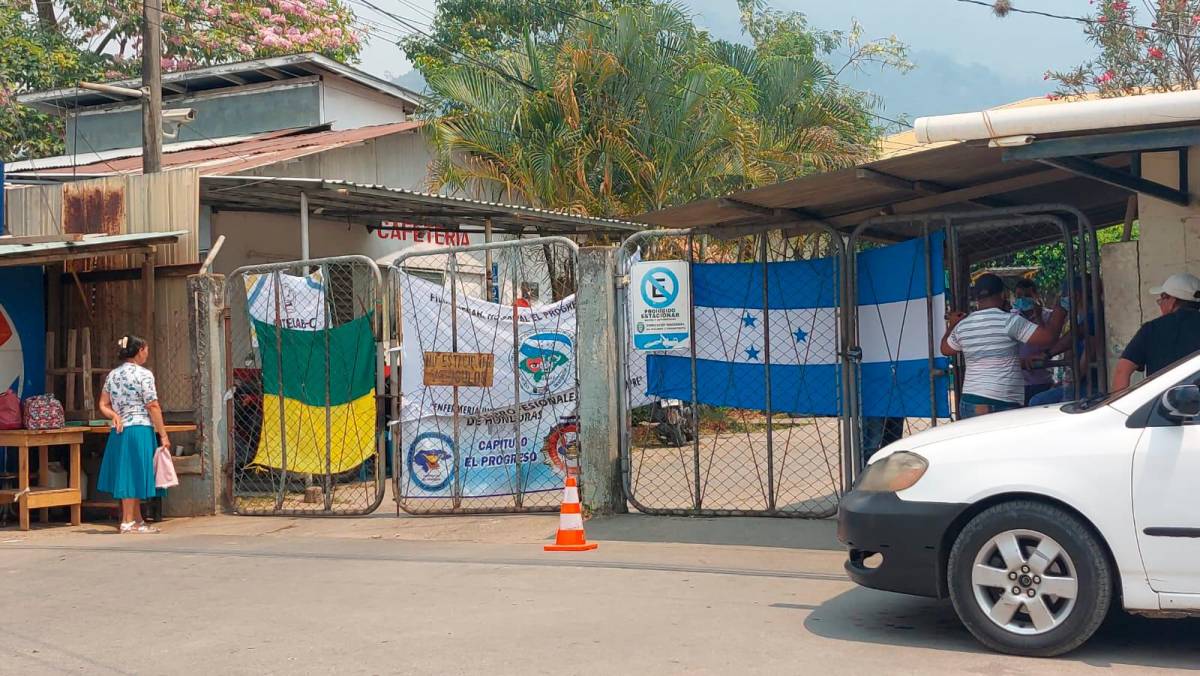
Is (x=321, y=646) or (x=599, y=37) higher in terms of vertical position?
(x=599, y=37)

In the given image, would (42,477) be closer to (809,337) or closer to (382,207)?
(382,207)

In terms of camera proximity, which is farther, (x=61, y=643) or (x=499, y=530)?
(x=499, y=530)

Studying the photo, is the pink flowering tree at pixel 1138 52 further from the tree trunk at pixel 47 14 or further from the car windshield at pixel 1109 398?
the tree trunk at pixel 47 14

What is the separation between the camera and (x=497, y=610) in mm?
6672

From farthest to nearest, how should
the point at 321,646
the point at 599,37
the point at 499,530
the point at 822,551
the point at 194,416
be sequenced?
the point at 599,37, the point at 194,416, the point at 499,530, the point at 822,551, the point at 321,646

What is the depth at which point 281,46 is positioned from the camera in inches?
1057

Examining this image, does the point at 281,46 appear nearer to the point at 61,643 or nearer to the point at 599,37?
the point at 599,37

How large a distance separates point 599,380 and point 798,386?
154 centimetres

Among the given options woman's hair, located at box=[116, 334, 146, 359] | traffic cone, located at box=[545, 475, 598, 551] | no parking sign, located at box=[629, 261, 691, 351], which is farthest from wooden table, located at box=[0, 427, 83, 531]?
no parking sign, located at box=[629, 261, 691, 351]

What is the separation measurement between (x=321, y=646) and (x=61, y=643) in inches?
59.5

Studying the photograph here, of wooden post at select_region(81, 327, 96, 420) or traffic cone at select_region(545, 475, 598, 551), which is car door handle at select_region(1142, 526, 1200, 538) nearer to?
traffic cone at select_region(545, 475, 598, 551)

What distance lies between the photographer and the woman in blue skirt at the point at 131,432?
10398 mm

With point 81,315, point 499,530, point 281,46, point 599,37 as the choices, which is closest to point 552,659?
point 499,530

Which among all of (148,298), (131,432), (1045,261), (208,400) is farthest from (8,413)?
(1045,261)
